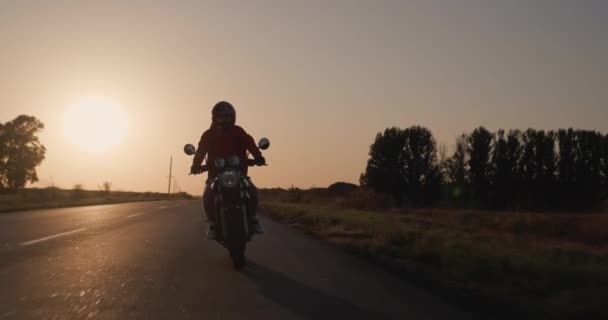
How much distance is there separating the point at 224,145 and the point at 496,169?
213 feet

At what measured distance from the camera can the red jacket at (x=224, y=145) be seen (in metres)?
8.29

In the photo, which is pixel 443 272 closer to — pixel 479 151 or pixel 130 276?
pixel 130 276

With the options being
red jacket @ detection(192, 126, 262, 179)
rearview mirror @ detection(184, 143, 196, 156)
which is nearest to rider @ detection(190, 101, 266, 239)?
red jacket @ detection(192, 126, 262, 179)

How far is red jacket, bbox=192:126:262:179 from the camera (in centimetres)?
829

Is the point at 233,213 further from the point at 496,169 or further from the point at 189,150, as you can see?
the point at 496,169

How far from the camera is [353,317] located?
471 cm

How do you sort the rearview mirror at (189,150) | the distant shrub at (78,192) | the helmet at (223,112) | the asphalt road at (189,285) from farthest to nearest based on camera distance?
the distant shrub at (78,192) → the rearview mirror at (189,150) → the helmet at (223,112) → the asphalt road at (189,285)

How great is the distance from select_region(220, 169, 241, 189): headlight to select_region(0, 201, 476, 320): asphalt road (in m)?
1.01

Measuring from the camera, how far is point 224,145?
828cm

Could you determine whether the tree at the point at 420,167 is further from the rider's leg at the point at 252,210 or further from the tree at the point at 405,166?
the rider's leg at the point at 252,210

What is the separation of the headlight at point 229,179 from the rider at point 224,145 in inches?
23.1

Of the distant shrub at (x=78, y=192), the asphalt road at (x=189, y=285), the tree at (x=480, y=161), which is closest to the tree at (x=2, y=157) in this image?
the distant shrub at (x=78, y=192)

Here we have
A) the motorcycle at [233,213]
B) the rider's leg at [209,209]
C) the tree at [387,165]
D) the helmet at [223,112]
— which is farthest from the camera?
the tree at [387,165]

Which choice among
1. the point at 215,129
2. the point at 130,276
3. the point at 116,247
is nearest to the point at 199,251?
the point at 116,247
